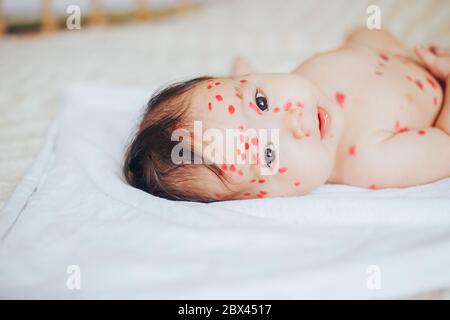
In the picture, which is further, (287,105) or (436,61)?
(436,61)

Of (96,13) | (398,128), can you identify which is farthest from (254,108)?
(96,13)

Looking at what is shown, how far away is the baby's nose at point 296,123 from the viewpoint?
39.8 inches

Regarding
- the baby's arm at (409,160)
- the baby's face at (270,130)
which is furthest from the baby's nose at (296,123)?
the baby's arm at (409,160)

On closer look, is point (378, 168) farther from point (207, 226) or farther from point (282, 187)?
point (207, 226)

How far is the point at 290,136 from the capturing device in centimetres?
103

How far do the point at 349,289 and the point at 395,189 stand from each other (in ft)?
1.26

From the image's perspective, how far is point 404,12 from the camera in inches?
82.0

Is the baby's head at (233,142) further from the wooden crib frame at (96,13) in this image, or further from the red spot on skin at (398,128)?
the wooden crib frame at (96,13)

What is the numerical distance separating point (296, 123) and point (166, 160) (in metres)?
0.31

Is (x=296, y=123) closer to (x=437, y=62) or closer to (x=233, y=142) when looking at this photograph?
(x=233, y=142)

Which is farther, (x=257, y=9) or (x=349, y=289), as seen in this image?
(x=257, y=9)
